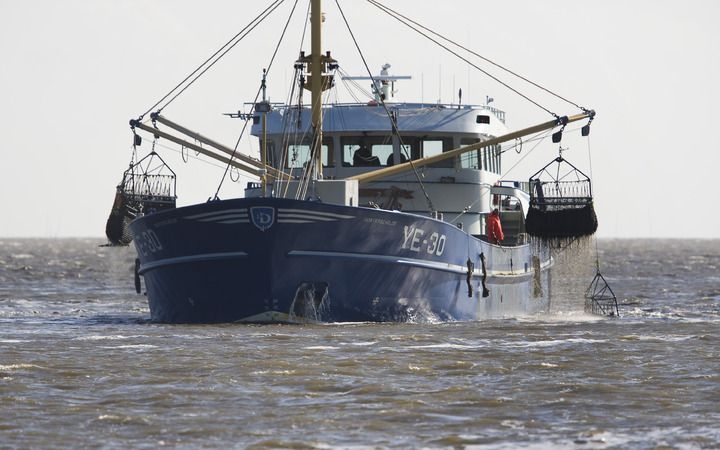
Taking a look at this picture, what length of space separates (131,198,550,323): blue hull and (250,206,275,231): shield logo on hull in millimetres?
17

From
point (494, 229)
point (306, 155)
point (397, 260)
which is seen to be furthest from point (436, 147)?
point (397, 260)

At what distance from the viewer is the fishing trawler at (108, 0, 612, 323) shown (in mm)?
25094

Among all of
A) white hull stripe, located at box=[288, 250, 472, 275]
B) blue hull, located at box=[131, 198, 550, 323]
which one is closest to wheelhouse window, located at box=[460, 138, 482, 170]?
white hull stripe, located at box=[288, 250, 472, 275]

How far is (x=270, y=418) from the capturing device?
586 inches

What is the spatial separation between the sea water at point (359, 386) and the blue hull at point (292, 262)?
494 mm

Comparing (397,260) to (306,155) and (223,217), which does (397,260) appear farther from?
(306,155)

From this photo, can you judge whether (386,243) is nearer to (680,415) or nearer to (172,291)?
(172,291)

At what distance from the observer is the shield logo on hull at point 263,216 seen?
24719 mm

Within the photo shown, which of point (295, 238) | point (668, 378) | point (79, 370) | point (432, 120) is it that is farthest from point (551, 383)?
point (432, 120)

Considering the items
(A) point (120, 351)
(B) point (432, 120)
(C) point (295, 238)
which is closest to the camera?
(A) point (120, 351)

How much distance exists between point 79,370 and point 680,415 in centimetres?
777

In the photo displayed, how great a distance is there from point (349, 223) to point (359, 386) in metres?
8.25

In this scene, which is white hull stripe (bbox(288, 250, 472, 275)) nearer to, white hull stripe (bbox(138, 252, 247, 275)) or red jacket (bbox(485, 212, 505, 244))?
white hull stripe (bbox(138, 252, 247, 275))

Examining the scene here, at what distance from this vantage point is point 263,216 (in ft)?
81.1
